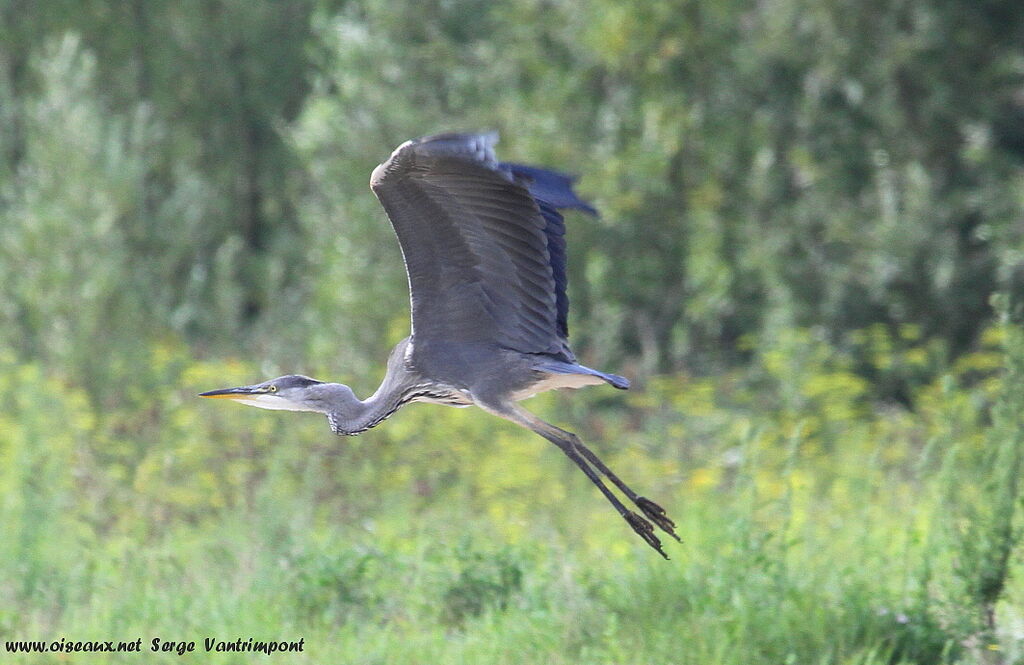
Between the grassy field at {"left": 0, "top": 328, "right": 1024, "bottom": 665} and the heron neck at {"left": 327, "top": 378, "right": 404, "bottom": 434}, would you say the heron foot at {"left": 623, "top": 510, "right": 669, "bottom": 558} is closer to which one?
the grassy field at {"left": 0, "top": 328, "right": 1024, "bottom": 665}

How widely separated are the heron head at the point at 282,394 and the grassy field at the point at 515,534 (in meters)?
0.60

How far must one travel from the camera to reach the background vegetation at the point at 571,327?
6152 millimetres

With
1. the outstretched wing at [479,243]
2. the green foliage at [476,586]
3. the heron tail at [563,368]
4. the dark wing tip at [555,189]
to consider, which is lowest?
the green foliage at [476,586]

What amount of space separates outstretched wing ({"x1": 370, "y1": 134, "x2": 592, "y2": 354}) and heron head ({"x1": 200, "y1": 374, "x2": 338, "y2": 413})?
2.37 feet

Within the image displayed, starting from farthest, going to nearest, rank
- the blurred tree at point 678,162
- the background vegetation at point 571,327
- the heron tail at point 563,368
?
the blurred tree at point 678,162
the background vegetation at point 571,327
the heron tail at point 563,368

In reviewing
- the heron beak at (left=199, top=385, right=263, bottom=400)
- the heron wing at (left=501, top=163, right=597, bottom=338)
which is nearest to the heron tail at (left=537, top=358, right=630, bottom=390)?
the heron wing at (left=501, top=163, right=597, bottom=338)

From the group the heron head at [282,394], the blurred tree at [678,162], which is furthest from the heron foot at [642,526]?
the blurred tree at [678,162]

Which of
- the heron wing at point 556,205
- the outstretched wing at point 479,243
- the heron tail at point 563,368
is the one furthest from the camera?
the heron tail at point 563,368

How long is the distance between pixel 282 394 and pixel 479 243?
1491mm

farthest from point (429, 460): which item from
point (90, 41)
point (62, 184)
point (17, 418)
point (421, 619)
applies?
point (90, 41)

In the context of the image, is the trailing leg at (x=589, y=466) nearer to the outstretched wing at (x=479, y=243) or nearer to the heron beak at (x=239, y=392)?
the outstretched wing at (x=479, y=243)

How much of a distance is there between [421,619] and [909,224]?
7.25 meters

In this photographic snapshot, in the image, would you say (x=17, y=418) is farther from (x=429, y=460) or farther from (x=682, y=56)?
(x=682, y=56)

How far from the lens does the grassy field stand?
19.2 feet
